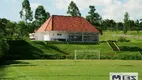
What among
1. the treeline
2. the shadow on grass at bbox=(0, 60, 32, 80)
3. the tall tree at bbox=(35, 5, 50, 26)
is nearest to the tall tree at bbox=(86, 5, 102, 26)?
the treeline

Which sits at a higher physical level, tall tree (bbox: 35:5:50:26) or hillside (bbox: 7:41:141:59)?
tall tree (bbox: 35:5:50:26)

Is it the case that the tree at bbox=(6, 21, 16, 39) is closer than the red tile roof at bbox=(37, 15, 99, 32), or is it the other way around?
the red tile roof at bbox=(37, 15, 99, 32)

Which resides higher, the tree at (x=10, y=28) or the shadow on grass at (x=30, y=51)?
A: the tree at (x=10, y=28)

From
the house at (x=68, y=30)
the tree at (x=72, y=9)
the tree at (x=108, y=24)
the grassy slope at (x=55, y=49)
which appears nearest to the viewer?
the grassy slope at (x=55, y=49)

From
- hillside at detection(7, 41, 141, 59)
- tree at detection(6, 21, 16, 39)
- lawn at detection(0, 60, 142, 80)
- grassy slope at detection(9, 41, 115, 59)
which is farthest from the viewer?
tree at detection(6, 21, 16, 39)

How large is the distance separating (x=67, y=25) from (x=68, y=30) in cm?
207

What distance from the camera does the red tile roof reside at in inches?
2589

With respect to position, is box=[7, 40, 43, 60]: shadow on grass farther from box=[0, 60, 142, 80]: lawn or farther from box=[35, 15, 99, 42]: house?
box=[0, 60, 142, 80]: lawn

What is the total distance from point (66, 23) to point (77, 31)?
127 inches

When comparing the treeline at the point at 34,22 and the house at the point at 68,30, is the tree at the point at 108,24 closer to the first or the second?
the treeline at the point at 34,22

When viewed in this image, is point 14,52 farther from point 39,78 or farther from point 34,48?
point 39,78

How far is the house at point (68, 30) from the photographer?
214 ft

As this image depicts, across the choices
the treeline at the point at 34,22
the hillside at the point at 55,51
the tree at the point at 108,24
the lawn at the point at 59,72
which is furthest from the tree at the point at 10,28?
the lawn at the point at 59,72

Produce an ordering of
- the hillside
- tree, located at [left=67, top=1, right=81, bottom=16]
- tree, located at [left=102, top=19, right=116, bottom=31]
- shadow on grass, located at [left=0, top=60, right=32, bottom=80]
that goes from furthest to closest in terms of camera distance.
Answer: tree, located at [left=102, top=19, right=116, bottom=31]
tree, located at [left=67, top=1, right=81, bottom=16]
the hillside
shadow on grass, located at [left=0, top=60, right=32, bottom=80]
